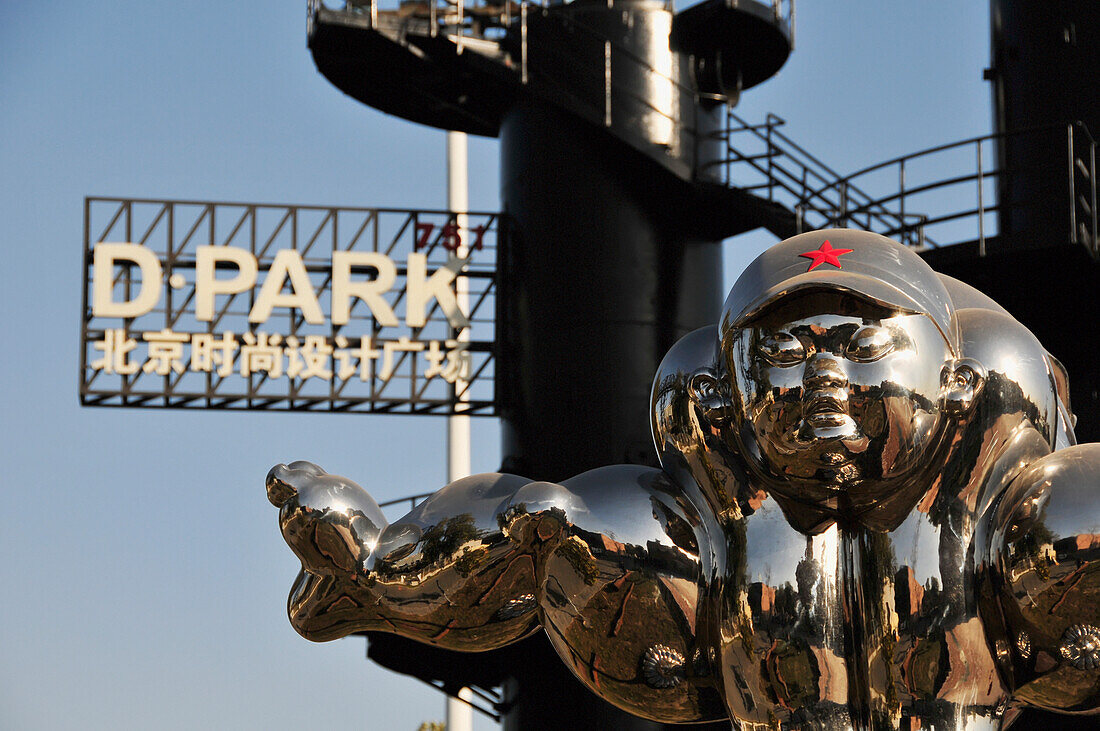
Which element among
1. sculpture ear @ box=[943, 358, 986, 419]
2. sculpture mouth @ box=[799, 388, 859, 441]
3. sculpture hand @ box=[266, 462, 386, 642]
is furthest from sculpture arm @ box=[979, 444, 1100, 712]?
sculpture hand @ box=[266, 462, 386, 642]

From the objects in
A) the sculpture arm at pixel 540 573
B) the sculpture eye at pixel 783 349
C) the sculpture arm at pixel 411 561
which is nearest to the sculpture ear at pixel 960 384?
the sculpture eye at pixel 783 349

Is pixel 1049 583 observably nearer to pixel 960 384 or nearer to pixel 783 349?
pixel 960 384

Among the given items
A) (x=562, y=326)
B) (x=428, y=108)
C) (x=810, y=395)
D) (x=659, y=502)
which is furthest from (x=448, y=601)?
(x=428, y=108)

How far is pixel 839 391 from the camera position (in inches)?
103

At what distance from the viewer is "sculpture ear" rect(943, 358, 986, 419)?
275 cm

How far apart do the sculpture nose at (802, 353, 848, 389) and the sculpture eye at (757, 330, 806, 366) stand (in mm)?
27

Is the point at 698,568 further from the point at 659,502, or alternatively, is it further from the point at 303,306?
the point at 303,306

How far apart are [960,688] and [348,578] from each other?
122 centimetres

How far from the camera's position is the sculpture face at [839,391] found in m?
2.62

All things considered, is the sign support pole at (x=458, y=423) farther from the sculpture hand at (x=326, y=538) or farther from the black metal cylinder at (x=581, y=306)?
the sculpture hand at (x=326, y=538)

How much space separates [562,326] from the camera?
13.8m

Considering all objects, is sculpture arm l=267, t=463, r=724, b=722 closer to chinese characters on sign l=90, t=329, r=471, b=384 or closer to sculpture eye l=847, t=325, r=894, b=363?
sculpture eye l=847, t=325, r=894, b=363

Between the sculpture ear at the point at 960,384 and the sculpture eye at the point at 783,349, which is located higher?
the sculpture eye at the point at 783,349

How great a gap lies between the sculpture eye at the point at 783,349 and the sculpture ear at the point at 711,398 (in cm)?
24
